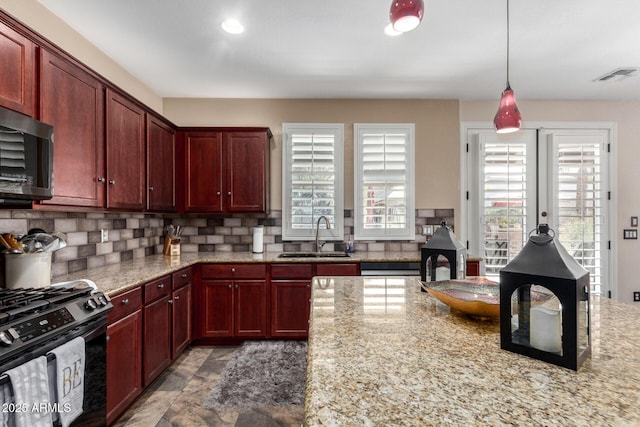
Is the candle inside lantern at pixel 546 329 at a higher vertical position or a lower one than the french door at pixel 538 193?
lower

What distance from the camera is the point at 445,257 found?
5.23 ft

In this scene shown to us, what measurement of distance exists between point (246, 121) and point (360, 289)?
288 centimetres

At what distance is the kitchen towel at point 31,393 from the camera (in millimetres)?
1161

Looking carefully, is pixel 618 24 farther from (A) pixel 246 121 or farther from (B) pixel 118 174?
(B) pixel 118 174

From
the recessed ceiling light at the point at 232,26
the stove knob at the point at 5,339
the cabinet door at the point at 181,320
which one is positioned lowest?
the cabinet door at the point at 181,320

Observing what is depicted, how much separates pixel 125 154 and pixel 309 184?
193cm

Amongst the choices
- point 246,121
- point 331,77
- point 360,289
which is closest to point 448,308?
point 360,289

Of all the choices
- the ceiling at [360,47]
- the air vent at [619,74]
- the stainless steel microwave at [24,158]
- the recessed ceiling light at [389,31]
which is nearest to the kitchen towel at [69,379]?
the stainless steel microwave at [24,158]

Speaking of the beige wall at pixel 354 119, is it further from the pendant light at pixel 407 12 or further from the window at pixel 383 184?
the pendant light at pixel 407 12

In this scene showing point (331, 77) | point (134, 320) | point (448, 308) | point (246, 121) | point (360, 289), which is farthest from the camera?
point (246, 121)

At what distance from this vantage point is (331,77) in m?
3.30

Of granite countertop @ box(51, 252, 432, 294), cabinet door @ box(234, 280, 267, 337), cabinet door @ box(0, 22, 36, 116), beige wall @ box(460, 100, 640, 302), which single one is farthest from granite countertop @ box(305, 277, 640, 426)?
beige wall @ box(460, 100, 640, 302)

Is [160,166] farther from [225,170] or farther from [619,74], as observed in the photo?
[619,74]

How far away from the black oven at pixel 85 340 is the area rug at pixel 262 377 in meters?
0.85
